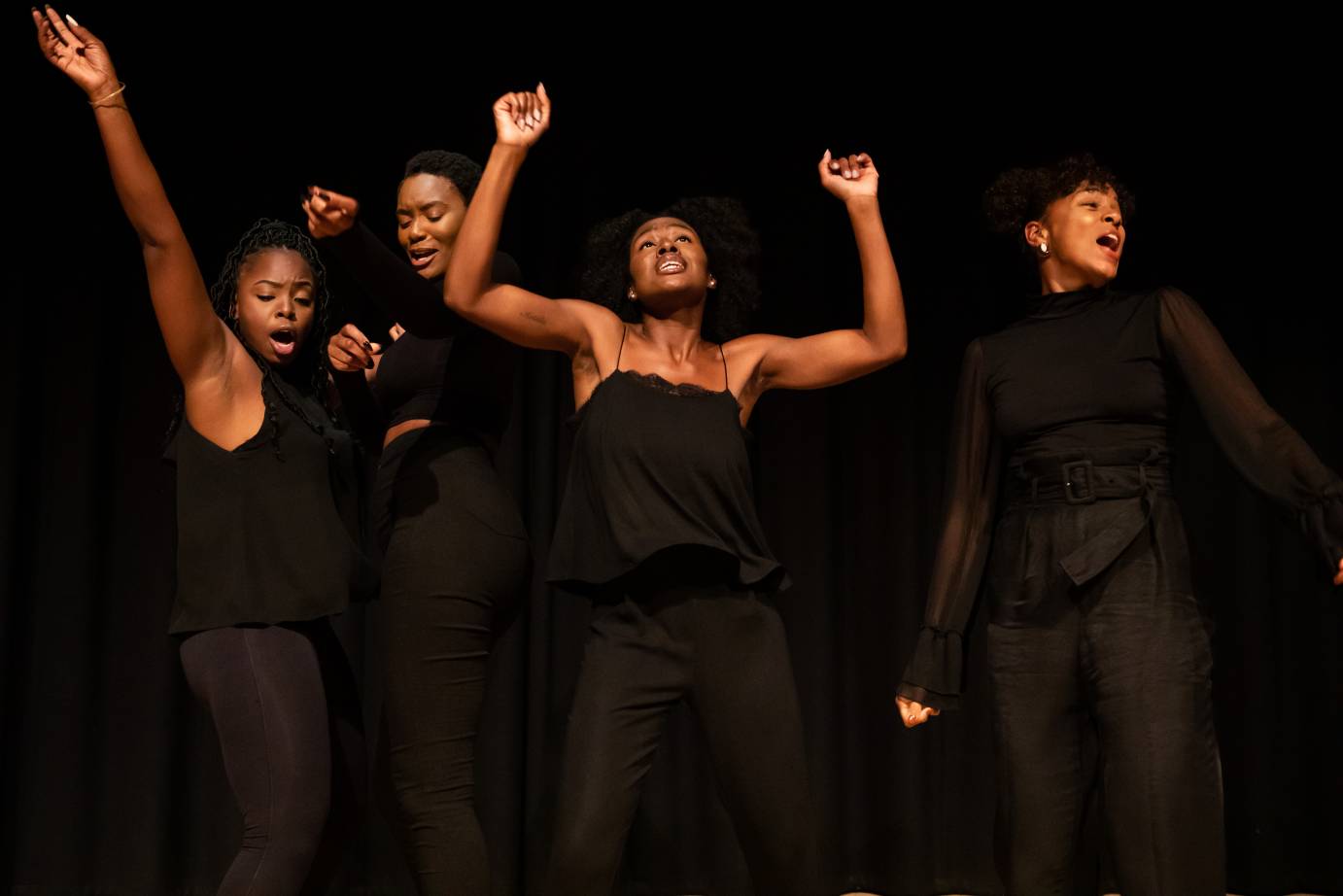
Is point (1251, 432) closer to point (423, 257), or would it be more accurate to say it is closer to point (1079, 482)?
point (1079, 482)

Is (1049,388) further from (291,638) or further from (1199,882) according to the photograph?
(291,638)

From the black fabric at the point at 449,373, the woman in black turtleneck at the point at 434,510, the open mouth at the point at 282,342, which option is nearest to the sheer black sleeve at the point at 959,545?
the woman in black turtleneck at the point at 434,510

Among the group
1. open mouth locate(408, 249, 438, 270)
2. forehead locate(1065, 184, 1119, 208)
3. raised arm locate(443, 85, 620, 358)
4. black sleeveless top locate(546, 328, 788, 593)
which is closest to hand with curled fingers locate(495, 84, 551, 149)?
raised arm locate(443, 85, 620, 358)

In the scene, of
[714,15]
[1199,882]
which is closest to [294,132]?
[714,15]

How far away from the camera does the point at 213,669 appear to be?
2.34m

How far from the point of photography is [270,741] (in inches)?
90.2

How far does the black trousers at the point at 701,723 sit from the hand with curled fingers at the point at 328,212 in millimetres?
883

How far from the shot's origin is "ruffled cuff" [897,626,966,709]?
104 inches

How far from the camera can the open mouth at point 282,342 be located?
8.82ft

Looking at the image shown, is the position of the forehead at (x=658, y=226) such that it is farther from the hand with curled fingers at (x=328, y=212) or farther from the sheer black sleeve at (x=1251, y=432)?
the sheer black sleeve at (x=1251, y=432)

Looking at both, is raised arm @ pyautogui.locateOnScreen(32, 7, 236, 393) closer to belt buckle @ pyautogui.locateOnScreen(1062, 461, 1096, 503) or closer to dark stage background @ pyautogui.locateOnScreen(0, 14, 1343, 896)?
belt buckle @ pyautogui.locateOnScreen(1062, 461, 1096, 503)

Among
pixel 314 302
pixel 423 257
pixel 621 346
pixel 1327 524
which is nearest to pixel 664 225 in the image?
pixel 621 346

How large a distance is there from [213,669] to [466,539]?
1.72ft

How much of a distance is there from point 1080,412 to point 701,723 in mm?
994
